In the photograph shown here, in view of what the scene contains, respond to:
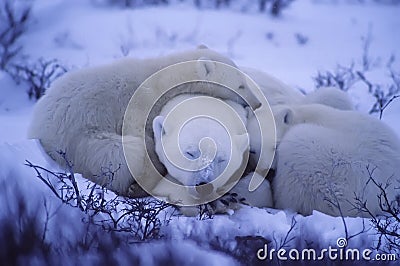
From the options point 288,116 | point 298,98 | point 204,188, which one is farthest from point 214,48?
point 204,188

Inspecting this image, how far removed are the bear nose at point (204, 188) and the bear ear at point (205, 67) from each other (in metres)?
1.09

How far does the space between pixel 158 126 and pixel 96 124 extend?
0.43 meters

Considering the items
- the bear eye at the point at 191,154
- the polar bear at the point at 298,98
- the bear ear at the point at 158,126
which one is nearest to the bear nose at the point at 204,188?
the bear eye at the point at 191,154

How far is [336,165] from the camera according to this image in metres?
3.54

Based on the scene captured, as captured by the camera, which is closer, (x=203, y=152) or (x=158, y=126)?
(x=203, y=152)

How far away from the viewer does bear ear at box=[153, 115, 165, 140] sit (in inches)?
142

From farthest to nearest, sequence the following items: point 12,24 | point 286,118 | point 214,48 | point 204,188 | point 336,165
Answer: point 214,48 → point 12,24 → point 286,118 → point 336,165 → point 204,188

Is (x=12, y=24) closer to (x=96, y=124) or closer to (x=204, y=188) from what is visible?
(x=96, y=124)

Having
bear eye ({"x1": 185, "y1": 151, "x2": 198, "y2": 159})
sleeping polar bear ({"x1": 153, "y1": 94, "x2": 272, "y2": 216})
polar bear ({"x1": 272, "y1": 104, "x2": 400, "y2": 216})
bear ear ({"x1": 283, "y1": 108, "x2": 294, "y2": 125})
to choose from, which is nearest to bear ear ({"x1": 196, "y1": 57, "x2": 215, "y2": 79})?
sleeping polar bear ({"x1": 153, "y1": 94, "x2": 272, "y2": 216})

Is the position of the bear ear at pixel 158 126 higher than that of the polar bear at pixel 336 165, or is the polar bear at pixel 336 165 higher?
the bear ear at pixel 158 126

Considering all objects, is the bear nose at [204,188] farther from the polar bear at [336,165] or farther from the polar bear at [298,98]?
the polar bear at [298,98]

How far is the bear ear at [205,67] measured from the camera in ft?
13.5

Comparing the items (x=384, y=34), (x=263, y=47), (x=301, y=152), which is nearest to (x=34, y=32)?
(x=263, y=47)

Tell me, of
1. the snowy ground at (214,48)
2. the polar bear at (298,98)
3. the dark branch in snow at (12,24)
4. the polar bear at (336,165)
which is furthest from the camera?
the dark branch in snow at (12,24)
